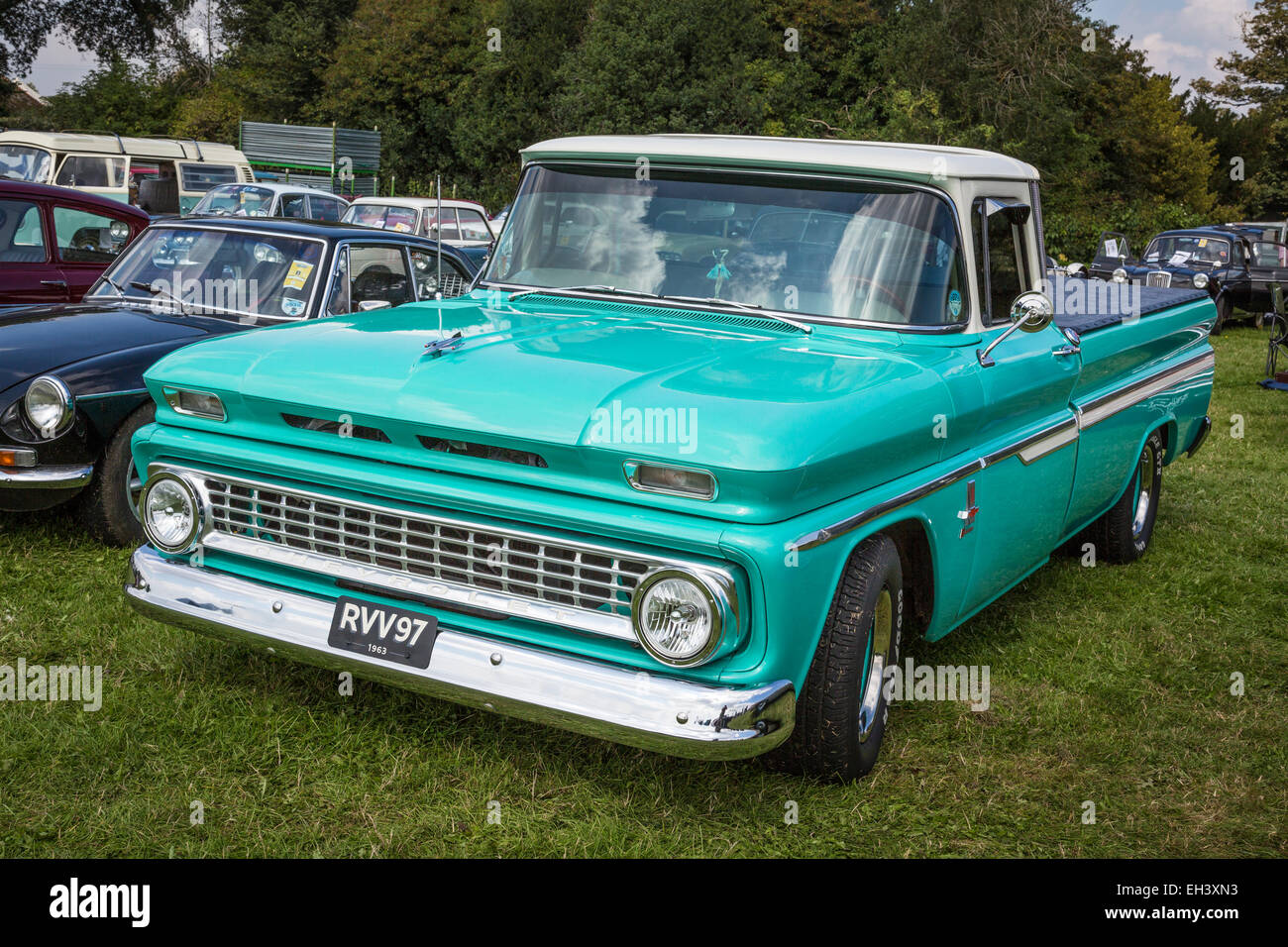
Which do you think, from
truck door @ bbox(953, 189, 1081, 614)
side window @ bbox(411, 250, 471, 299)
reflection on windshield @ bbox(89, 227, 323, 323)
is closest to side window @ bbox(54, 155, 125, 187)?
side window @ bbox(411, 250, 471, 299)

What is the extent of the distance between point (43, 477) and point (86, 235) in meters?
3.77

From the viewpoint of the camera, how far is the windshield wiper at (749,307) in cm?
414

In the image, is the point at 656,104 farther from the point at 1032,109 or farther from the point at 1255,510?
the point at 1255,510

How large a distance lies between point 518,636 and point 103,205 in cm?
675

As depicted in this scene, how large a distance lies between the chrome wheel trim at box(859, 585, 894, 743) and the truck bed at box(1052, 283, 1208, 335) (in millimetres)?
1943

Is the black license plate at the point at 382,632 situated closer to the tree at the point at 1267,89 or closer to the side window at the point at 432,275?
the side window at the point at 432,275

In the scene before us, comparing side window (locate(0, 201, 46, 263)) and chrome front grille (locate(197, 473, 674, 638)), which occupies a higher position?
side window (locate(0, 201, 46, 263))

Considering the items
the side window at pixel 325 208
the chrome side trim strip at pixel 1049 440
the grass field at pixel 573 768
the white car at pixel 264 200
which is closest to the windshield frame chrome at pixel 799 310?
the chrome side trim strip at pixel 1049 440

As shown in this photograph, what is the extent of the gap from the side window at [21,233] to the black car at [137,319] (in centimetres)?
163

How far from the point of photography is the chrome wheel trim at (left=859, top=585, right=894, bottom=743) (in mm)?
3803

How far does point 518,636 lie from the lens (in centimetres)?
333

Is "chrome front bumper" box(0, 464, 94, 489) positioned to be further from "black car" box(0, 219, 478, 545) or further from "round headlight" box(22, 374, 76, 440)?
"round headlight" box(22, 374, 76, 440)

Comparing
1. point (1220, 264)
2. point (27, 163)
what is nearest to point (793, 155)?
point (1220, 264)
